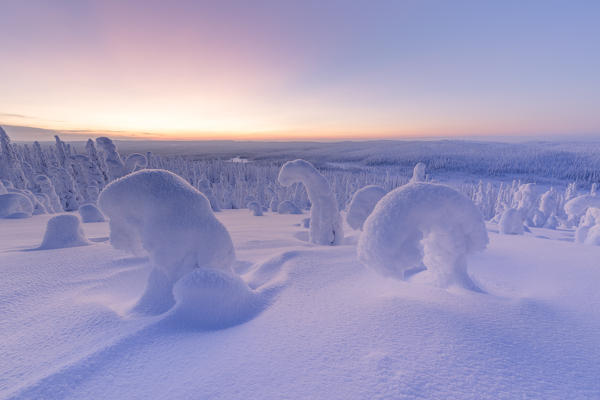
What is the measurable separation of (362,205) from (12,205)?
14.6 m

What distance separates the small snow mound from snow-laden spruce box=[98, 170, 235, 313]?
550mm

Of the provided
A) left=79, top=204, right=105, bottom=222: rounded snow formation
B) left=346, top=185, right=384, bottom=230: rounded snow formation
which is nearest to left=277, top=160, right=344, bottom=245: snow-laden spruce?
left=346, top=185, right=384, bottom=230: rounded snow formation

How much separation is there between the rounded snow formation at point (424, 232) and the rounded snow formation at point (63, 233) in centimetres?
605

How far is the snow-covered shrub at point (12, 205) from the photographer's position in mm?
9898

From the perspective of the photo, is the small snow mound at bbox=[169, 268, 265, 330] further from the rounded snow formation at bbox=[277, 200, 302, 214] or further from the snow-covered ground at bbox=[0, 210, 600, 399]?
the rounded snow formation at bbox=[277, 200, 302, 214]

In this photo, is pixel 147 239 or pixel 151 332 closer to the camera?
pixel 151 332

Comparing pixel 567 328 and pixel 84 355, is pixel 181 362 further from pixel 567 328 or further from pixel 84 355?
pixel 567 328

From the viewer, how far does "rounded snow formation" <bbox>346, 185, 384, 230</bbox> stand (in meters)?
6.38

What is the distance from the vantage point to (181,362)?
1.80 metres

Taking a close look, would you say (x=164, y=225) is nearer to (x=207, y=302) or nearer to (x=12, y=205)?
(x=207, y=302)

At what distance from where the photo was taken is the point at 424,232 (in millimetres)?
2877

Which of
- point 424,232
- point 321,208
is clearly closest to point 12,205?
point 321,208

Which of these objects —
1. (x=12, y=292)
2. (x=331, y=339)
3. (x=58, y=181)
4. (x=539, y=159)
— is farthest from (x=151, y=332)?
(x=539, y=159)

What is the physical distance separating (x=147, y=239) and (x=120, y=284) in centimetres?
132
